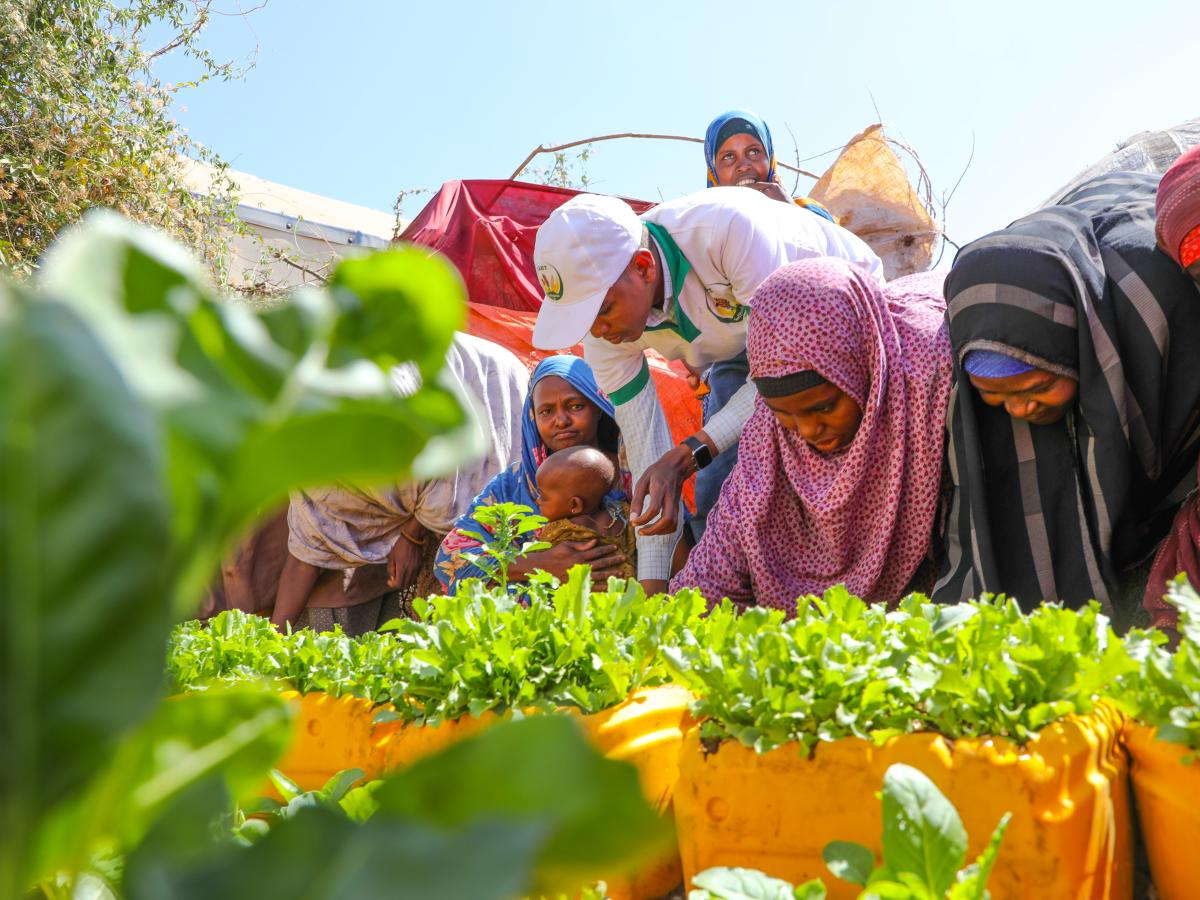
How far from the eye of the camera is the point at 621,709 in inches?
51.5

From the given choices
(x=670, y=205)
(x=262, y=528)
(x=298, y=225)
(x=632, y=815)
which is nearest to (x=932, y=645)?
(x=632, y=815)

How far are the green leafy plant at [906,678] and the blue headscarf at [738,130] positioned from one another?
4.15 meters

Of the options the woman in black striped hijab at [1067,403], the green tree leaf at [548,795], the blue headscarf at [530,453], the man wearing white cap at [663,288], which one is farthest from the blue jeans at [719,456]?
the green tree leaf at [548,795]

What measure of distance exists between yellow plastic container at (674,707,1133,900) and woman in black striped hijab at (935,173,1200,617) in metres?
1.43

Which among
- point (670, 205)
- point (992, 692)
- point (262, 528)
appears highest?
point (670, 205)

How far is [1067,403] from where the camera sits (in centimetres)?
250

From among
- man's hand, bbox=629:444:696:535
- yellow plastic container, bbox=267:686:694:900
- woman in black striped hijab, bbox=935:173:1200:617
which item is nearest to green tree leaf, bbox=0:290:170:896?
yellow plastic container, bbox=267:686:694:900

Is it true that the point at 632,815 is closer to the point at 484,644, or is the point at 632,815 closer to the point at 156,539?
the point at 156,539

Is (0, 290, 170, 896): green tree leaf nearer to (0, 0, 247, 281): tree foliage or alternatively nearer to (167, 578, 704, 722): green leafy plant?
(167, 578, 704, 722): green leafy plant

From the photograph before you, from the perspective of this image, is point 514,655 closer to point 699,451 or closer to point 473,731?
point 473,731

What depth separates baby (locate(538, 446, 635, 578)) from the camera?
350 centimetres

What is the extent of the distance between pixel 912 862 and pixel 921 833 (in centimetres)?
2

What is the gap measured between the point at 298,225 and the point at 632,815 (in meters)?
9.90

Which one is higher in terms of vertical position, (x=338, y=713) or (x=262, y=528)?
(x=338, y=713)
